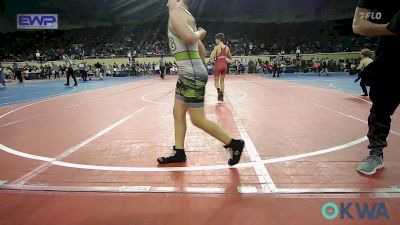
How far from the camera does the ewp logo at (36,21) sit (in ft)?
99.4

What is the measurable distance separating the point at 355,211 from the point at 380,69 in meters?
1.53

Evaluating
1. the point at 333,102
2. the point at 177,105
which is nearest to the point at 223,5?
the point at 333,102

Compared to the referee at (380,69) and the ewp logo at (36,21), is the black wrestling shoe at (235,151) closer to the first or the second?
the referee at (380,69)

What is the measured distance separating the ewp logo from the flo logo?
3464cm

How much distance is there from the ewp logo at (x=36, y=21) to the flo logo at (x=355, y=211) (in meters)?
34.6

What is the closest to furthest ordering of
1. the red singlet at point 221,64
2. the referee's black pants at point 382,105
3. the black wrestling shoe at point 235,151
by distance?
1. the referee's black pants at point 382,105
2. the black wrestling shoe at point 235,151
3. the red singlet at point 221,64

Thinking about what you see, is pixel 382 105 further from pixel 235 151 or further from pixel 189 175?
pixel 189 175

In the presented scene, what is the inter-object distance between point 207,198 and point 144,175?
89 centimetres

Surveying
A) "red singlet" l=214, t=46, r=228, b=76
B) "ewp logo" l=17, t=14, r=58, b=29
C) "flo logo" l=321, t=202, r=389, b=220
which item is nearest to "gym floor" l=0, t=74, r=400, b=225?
"flo logo" l=321, t=202, r=389, b=220

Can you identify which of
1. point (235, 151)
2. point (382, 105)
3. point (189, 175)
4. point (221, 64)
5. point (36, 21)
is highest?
point (36, 21)

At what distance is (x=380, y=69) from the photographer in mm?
3088

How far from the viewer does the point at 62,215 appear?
2391 mm

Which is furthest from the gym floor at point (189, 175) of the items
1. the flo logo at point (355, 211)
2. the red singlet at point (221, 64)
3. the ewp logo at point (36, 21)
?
the ewp logo at point (36, 21)

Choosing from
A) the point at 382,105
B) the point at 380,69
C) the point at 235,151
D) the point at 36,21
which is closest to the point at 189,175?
the point at 235,151
